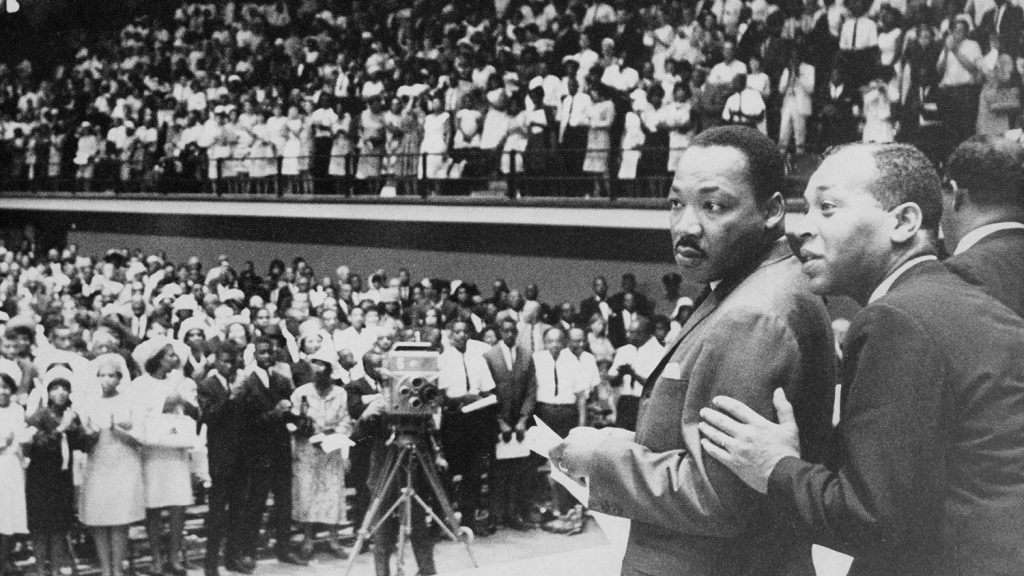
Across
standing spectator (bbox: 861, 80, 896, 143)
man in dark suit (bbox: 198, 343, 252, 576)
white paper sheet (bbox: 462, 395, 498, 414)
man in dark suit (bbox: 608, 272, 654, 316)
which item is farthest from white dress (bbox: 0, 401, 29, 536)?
standing spectator (bbox: 861, 80, 896, 143)

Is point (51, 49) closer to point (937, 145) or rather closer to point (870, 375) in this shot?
point (937, 145)

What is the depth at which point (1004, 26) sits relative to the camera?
30.3 ft

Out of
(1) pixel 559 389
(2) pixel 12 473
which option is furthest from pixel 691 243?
(1) pixel 559 389

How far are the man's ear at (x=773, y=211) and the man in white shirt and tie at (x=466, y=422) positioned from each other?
6.16 m

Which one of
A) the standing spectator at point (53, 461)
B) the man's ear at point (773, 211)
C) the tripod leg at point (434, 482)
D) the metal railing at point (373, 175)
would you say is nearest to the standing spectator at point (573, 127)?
the metal railing at point (373, 175)

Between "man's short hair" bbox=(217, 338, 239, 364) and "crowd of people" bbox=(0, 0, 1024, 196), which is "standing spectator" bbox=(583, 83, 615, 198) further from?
"man's short hair" bbox=(217, 338, 239, 364)

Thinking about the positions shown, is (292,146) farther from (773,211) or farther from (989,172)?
(773,211)

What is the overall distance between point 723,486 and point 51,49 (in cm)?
2424

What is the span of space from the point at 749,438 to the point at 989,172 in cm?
122

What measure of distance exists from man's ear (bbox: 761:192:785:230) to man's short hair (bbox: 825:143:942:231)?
0.22 metres

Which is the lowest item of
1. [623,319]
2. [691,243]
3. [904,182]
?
[623,319]

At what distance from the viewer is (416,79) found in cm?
1563

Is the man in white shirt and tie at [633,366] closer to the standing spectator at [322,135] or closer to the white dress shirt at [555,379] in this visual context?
the white dress shirt at [555,379]

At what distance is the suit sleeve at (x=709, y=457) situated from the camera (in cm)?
187
